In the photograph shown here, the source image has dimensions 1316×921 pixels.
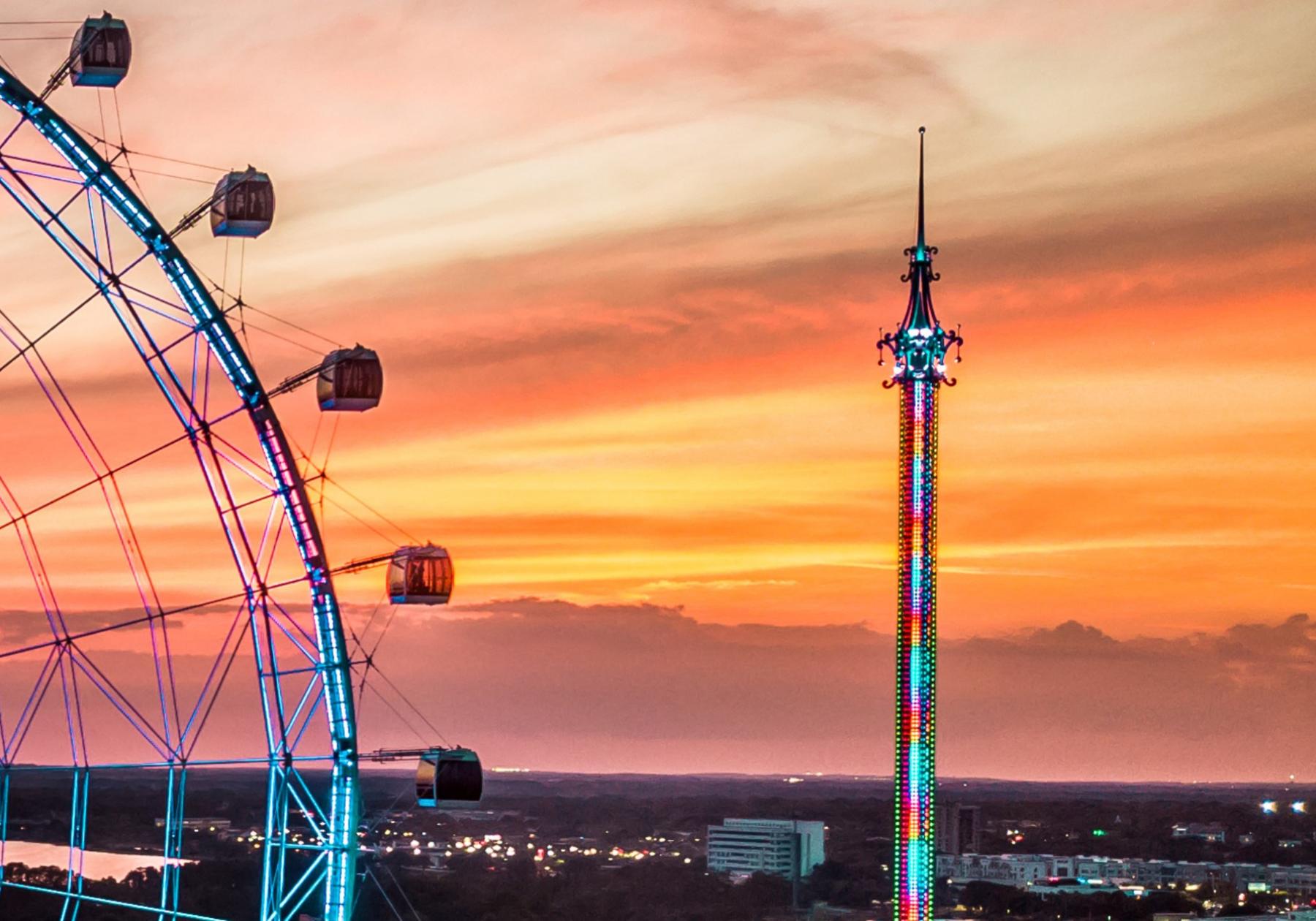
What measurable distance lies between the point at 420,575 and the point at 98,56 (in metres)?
14.1

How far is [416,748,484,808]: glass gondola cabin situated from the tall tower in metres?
53.5

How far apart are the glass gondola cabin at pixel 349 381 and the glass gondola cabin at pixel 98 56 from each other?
812 cm

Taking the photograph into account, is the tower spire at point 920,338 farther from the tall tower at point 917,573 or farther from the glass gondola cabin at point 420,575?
the glass gondola cabin at point 420,575

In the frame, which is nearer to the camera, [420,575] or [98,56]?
[98,56]

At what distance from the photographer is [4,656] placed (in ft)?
169

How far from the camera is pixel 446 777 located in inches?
2080

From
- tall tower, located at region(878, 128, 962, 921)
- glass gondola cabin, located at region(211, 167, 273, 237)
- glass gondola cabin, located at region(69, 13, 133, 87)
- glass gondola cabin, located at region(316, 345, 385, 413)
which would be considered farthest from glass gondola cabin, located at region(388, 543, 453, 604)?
tall tower, located at region(878, 128, 962, 921)

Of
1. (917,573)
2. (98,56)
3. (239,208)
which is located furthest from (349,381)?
(917,573)

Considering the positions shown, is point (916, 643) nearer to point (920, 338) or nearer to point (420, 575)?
point (920, 338)

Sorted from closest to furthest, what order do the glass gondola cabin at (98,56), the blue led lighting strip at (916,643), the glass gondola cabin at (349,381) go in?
1. the glass gondola cabin at (98,56)
2. the glass gondola cabin at (349,381)
3. the blue led lighting strip at (916,643)

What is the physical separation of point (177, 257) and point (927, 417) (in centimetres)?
6141

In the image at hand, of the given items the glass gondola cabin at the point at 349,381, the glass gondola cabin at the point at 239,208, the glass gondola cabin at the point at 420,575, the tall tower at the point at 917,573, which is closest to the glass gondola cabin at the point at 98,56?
the glass gondola cabin at the point at 239,208

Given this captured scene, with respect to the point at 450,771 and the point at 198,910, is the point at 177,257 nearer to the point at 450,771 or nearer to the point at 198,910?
the point at 450,771

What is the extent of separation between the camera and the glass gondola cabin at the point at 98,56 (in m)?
50.3
